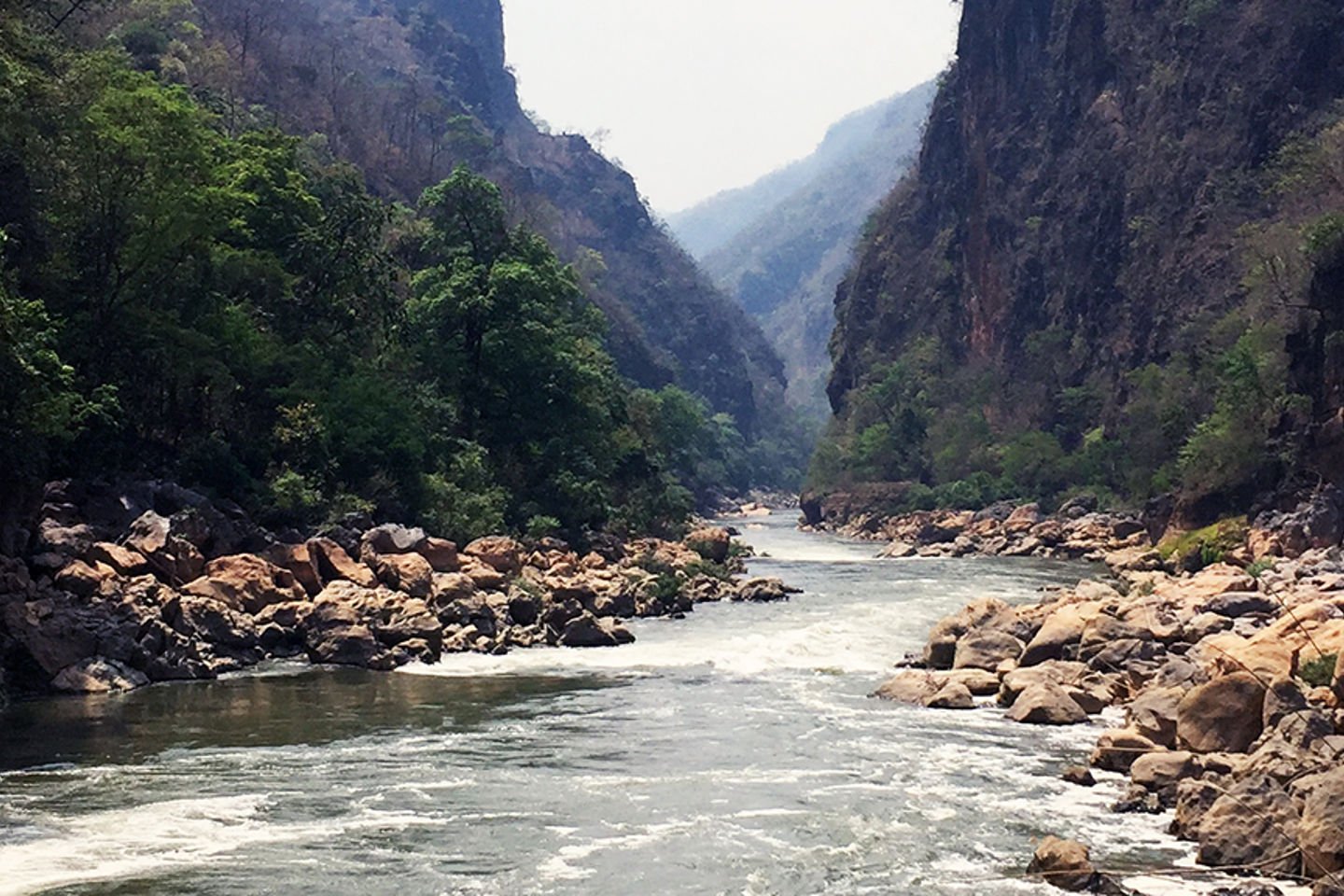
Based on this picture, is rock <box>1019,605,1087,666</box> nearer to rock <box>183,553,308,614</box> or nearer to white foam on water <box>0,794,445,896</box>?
white foam on water <box>0,794,445,896</box>

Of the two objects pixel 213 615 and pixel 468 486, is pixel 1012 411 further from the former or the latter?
pixel 213 615

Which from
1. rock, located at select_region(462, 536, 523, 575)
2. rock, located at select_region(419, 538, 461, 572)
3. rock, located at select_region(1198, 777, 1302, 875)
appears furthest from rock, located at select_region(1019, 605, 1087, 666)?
rock, located at select_region(462, 536, 523, 575)

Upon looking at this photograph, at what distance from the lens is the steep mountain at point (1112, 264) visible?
48.5 metres

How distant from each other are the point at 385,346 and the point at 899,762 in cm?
2760

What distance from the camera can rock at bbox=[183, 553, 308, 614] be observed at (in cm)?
2662

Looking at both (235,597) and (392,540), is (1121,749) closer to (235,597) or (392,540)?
(235,597)

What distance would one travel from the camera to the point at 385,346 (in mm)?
42906

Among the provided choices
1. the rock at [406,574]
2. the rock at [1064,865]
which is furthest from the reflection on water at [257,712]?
the rock at [1064,865]

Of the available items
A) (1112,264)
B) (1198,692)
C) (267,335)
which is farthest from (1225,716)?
(1112,264)

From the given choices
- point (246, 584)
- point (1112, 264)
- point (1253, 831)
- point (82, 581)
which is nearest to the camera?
point (1253, 831)

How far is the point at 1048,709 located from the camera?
69.2 ft

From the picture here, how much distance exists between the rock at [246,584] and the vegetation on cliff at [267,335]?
3406 mm

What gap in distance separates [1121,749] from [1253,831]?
173 inches

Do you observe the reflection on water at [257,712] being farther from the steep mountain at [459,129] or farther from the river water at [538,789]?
the steep mountain at [459,129]
